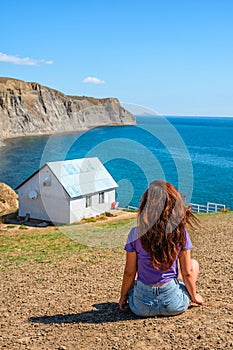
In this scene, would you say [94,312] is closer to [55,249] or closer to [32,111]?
[55,249]

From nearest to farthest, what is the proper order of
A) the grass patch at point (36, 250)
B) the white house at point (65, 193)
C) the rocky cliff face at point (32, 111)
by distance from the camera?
the grass patch at point (36, 250), the white house at point (65, 193), the rocky cliff face at point (32, 111)

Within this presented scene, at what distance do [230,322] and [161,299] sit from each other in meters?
0.93

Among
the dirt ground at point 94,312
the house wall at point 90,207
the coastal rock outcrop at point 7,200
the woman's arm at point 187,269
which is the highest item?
the woman's arm at point 187,269

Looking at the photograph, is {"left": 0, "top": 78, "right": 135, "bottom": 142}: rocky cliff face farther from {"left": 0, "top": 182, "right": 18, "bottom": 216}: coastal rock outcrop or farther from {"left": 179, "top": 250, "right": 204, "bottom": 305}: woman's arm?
{"left": 179, "top": 250, "right": 204, "bottom": 305}: woman's arm

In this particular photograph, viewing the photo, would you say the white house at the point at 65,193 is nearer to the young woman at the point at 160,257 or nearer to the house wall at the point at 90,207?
the house wall at the point at 90,207

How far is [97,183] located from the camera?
108 ft

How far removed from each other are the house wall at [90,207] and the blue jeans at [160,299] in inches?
951

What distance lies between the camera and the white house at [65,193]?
98.2 ft

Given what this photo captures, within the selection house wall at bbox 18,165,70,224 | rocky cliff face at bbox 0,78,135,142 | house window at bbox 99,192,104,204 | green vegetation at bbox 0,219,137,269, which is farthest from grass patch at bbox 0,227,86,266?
rocky cliff face at bbox 0,78,135,142

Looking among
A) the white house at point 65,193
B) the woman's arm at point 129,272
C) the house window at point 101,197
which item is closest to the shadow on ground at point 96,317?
the woman's arm at point 129,272

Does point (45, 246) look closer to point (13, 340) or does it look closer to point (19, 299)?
point (19, 299)

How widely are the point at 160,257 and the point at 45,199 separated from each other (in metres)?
26.2

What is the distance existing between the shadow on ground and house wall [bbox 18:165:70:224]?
2291cm

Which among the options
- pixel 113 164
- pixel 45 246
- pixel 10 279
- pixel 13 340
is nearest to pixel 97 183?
pixel 45 246
